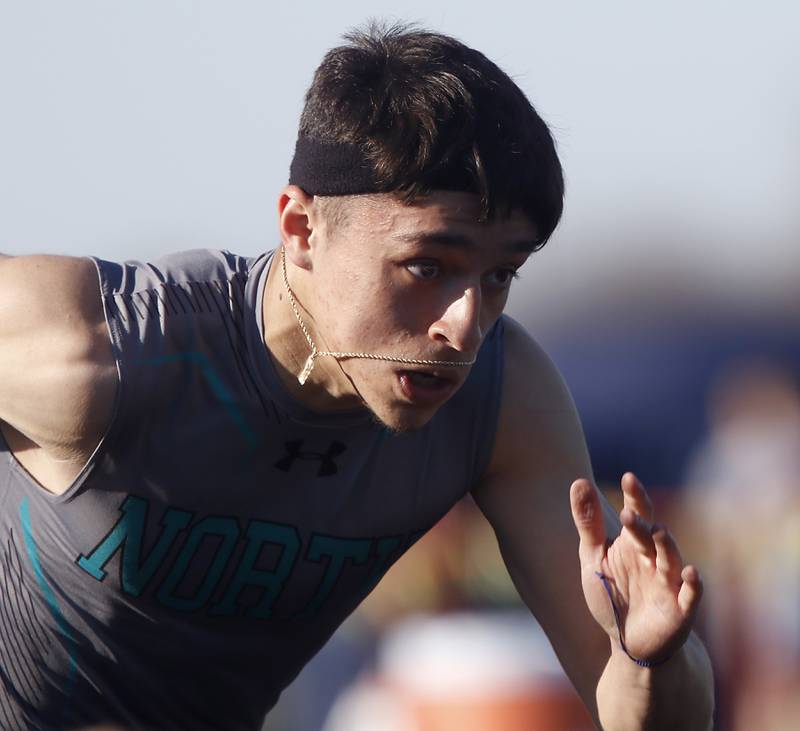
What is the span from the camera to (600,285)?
12.3 meters

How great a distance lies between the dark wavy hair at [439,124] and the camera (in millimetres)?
3605

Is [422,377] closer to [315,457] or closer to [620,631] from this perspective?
[315,457]

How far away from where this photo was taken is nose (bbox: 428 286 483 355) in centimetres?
360

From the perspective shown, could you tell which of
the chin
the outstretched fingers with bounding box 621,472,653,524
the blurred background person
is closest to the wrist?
the outstretched fingers with bounding box 621,472,653,524

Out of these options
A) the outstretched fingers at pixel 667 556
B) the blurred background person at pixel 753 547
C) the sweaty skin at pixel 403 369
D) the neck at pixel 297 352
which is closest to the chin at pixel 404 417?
the sweaty skin at pixel 403 369

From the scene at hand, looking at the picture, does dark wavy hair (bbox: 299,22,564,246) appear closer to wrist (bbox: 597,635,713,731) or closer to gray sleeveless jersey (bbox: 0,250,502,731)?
gray sleeveless jersey (bbox: 0,250,502,731)

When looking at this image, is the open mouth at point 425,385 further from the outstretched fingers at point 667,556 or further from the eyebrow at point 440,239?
the outstretched fingers at point 667,556

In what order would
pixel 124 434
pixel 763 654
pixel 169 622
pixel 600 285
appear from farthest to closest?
pixel 600 285 < pixel 763 654 < pixel 169 622 < pixel 124 434

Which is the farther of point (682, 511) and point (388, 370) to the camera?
point (682, 511)

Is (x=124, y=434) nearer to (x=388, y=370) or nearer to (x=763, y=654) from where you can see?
(x=388, y=370)

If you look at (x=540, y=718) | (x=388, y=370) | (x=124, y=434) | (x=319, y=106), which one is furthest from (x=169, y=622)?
(x=540, y=718)

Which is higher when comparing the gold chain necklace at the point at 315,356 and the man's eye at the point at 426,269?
the man's eye at the point at 426,269

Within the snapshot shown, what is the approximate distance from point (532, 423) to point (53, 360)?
3.96ft

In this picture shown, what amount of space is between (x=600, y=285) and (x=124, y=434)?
8.92 meters
